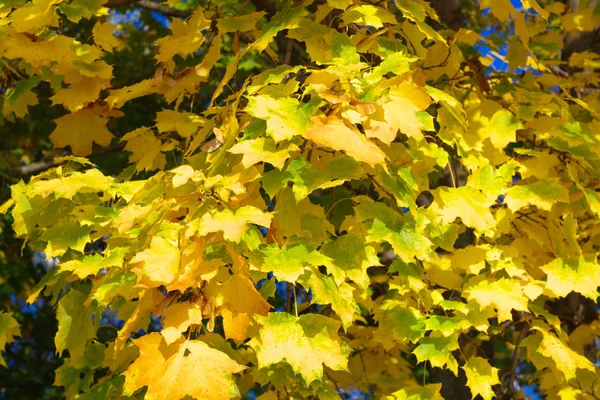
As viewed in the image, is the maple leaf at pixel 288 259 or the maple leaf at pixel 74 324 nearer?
the maple leaf at pixel 288 259

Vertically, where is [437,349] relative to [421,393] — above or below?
above

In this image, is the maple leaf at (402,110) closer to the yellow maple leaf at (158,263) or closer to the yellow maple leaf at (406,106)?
the yellow maple leaf at (406,106)

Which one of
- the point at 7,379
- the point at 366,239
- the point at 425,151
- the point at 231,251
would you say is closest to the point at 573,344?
the point at 425,151

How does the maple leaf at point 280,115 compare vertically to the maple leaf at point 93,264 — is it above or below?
above

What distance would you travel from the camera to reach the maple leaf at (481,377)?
8.85 feet

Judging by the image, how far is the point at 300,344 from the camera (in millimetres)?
1924

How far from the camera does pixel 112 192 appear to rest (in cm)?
249

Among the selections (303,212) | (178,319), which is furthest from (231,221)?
(303,212)

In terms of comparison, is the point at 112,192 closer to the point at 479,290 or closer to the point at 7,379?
the point at 479,290

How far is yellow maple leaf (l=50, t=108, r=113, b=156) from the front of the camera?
3238 millimetres

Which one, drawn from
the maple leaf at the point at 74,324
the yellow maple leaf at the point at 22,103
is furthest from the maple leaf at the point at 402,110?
the yellow maple leaf at the point at 22,103

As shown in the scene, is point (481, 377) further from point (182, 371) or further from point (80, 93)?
point (80, 93)

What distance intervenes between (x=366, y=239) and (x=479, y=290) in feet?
2.31

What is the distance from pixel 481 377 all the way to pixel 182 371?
139 centimetres
